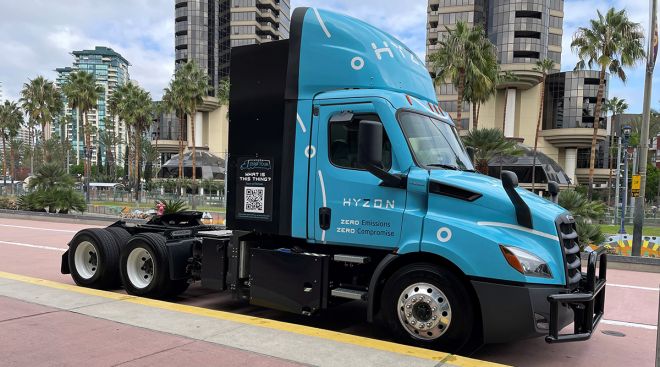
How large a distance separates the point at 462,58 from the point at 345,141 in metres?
29.1

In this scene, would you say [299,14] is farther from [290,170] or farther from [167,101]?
[167,101]

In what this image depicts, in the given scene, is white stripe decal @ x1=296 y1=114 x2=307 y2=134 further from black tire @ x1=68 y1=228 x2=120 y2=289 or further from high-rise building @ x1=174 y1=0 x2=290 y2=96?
high-rise building @ x1=174 y1=0 x2=290 y2=96

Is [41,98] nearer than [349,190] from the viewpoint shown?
No

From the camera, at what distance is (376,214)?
5301 mm

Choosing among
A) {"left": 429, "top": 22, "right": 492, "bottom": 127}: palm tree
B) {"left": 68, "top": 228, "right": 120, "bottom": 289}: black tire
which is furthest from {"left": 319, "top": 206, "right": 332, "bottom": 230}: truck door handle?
{"left": 429, "top": 22, "right": 492, "bottom": 127}: palm tree

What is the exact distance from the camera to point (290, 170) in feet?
19.2

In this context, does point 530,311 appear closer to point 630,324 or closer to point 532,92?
point 630,324

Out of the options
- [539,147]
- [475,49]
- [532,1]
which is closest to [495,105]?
[539,147]

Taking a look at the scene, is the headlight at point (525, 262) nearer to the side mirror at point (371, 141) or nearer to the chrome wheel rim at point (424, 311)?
the chrome wheel rim at point (424, 311)

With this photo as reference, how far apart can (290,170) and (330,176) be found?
1.79 feet

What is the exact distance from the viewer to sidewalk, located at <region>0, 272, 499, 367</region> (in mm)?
4457

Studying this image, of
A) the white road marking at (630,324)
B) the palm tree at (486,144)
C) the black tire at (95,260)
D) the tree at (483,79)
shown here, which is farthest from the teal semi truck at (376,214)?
the tree at (483,79)

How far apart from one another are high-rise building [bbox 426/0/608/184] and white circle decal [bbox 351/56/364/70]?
213 feet

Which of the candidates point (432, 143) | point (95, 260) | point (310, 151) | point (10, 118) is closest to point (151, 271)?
point (95, 260)
